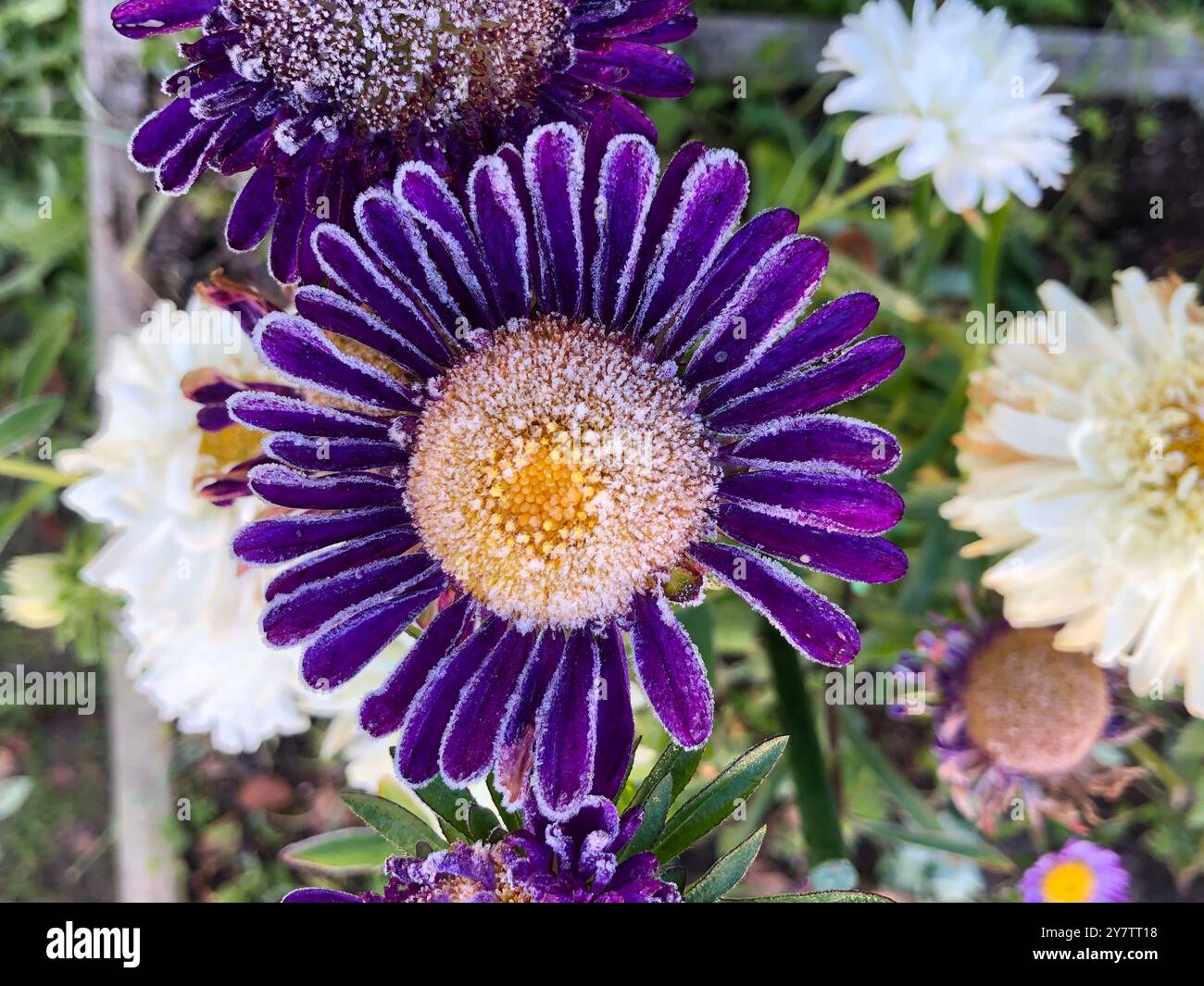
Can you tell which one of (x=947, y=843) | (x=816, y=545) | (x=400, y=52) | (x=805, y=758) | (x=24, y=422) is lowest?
(x=947, y=843)

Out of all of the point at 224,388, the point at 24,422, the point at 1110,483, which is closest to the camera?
the point at 224,388

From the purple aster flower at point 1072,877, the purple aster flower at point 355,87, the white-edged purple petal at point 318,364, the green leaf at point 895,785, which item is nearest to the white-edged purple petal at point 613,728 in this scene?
the white-edged purple petal at point 318,364

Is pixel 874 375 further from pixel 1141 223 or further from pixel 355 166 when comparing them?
pixel 1141 223

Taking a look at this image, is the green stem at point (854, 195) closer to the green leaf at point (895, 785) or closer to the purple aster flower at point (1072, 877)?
the green leaf at point (895, 785)

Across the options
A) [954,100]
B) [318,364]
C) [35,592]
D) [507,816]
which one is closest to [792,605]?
[507,816]

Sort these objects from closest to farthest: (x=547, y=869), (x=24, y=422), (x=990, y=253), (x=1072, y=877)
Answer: (x=547, y=869), (x=24, y=422), (x=990, y=253), (x=1072, y=877)

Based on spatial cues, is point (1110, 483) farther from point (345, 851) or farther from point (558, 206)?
A: point (345, 851)
